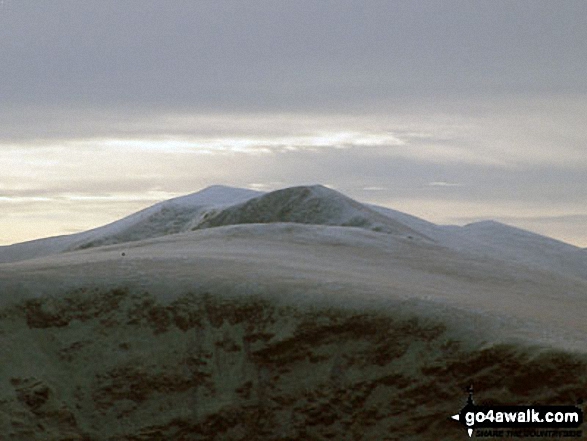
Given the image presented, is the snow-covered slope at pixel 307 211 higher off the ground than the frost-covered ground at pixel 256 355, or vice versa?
the snow-covered slope at pixel 307 211

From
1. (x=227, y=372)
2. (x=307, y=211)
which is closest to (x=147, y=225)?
(x=307, y=211)

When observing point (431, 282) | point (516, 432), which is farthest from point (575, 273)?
point (516, 432)

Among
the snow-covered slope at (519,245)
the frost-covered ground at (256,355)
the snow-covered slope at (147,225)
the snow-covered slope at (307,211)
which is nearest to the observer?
the frost-covered ground at (256,355)

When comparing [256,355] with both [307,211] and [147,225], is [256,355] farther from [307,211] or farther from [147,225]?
[147,225]

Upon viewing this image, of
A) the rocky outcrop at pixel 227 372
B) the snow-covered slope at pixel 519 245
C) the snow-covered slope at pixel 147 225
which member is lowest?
the rocky outcrop at pixel 227 372

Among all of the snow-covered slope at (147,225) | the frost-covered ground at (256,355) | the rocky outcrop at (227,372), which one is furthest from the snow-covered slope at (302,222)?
the rocky outcrop at (227,372)

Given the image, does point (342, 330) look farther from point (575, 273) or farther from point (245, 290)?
point (575, 273)

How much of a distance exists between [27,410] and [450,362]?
2.78 m

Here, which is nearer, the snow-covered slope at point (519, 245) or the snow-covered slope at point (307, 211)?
the snow-covered slope at point (307, 211)

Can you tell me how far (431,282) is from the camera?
25.1 feet

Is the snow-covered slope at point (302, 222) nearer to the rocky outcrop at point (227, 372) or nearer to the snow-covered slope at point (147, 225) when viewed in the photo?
the snow-covered slope at point (147, 225)

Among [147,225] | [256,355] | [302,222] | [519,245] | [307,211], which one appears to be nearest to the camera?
[256,355]

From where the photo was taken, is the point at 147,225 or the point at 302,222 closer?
the point at 302,222

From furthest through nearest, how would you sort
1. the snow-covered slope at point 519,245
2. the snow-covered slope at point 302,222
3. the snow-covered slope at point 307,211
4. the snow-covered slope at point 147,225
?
the snow-covered slope at point 147,225 < the snow-covered slope at point 519,245 < the snow-covered slope at point 302,222 < the snow-covered slope at point 307,211
